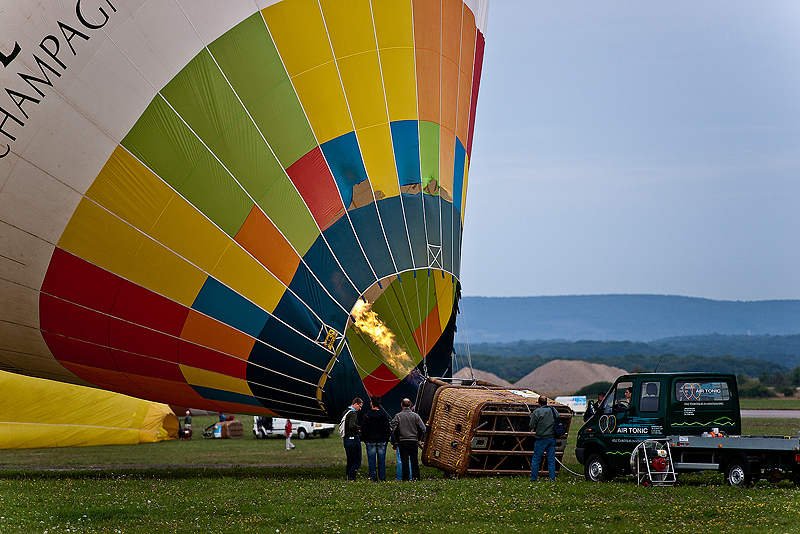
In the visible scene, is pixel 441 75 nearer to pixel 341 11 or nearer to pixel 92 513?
pixel 341 11

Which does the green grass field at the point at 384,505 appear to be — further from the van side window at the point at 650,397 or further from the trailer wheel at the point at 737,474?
the van side window at the point at 650,397

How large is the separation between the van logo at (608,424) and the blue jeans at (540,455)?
1219mm

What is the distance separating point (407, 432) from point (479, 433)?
3.29ft

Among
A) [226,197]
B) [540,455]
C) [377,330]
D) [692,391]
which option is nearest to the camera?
[226,197]

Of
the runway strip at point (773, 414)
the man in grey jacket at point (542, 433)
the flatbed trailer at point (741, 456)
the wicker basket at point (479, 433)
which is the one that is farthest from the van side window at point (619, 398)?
the runway strip at point (773, 414)

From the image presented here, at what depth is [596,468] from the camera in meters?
13.0

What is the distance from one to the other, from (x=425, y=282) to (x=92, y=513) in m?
5.51

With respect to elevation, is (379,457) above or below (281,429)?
above

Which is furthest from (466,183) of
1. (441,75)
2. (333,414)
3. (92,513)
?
(92,513)

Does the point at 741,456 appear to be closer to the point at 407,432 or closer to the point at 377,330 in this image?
the point at 407,432

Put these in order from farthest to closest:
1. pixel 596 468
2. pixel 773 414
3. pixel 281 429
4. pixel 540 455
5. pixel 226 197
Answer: pixel 773 414
pixel 281 429
pixel 596 468
pixel 540 455
pixel 226 197

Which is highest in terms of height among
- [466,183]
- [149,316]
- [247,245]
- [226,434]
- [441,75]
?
[441,75]

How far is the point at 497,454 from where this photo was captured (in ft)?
40.3

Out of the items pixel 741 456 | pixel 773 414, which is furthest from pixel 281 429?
pixel 773 414
